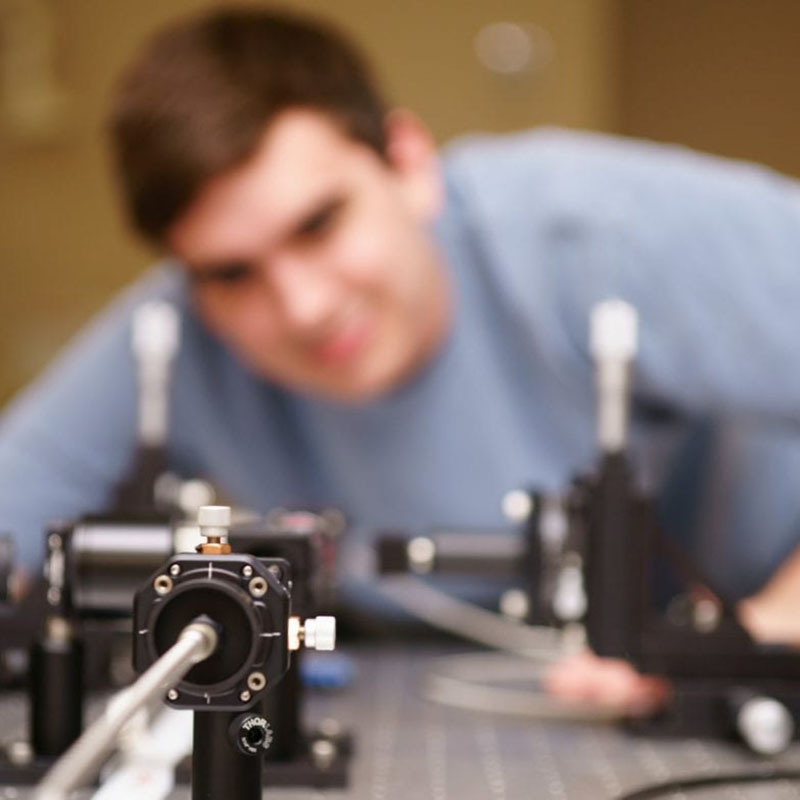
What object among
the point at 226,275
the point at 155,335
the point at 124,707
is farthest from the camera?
the point at 226,275

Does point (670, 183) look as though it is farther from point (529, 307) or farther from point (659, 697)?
point (659, 697)

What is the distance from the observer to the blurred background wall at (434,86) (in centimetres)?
272

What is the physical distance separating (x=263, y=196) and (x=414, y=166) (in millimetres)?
345

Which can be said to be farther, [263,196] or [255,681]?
[263,196]

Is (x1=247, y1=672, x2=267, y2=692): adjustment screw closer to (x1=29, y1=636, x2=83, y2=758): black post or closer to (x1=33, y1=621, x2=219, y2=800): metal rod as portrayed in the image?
(x1=33, y1=621, x2=219, y2=800): metal rod

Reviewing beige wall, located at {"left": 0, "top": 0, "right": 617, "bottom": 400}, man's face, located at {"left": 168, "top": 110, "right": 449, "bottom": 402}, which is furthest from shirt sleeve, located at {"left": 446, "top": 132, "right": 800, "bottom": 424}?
beige wall, located at {"left": 0, "top": 0, "right": 617, "bottom": 400}

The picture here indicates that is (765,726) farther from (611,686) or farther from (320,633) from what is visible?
(320,633)

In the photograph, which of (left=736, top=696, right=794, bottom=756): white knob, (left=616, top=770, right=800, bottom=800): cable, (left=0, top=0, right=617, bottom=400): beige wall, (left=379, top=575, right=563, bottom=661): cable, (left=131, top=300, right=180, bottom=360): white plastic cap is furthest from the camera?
(left=0, top=0, right=617, bottom=400): beige wall

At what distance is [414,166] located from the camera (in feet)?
5.27

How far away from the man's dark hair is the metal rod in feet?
2.68

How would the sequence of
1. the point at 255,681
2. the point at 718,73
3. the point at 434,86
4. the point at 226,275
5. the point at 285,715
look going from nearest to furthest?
1. the point at 255,681
2. the point at 285,715
3. the point at 226,275
4. the point at 434,86
5. the point at 718,73

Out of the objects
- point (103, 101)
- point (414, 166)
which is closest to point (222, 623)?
point (414, 166)

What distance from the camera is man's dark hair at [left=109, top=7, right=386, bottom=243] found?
1.30 m

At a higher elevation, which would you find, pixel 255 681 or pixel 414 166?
pixel 414 166
